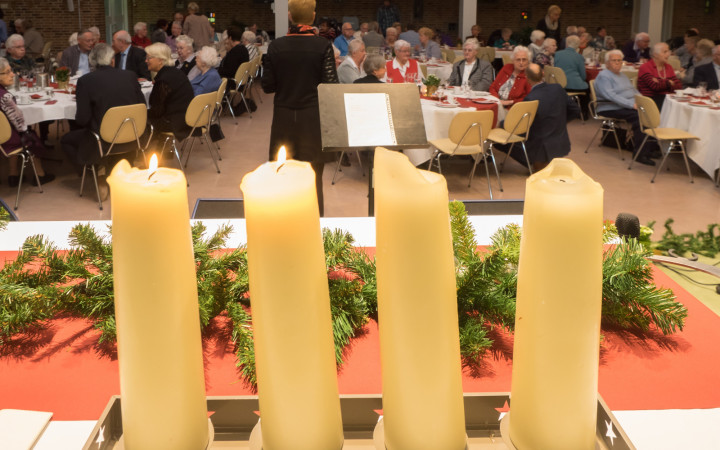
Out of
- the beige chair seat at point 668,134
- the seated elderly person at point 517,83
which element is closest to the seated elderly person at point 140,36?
the seated elderly person at point 517,83

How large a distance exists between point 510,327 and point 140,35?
40.0 feet

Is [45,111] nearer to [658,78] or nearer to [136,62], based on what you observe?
[136,62]

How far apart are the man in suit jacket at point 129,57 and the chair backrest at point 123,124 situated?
299 centimetres

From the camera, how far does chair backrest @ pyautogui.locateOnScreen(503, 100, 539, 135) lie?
5.98m

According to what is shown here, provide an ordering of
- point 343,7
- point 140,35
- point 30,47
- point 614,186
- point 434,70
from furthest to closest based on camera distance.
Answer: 1. point 343,7
2. point 30,47
3. point 140,35
4. point 434,70
5. point 614,186

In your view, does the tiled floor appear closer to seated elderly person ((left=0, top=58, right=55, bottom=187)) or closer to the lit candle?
seated elderly person ((left=0, top=58, right=55, bottom=187))

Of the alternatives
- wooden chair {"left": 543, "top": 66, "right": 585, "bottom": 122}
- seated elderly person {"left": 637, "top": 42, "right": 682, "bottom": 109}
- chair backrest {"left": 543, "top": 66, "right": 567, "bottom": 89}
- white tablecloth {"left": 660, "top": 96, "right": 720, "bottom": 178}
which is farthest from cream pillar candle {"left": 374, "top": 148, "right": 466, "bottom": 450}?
chair backrest {"left": 543, "top": 66, "right": 567, "bottom": 89}

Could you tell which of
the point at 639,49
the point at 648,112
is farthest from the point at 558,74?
the point at 639,49

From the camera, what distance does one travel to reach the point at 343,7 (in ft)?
64.3

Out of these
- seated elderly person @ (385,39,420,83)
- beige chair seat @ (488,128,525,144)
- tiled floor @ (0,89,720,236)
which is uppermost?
seated elderly person @ (385,39,420,83)

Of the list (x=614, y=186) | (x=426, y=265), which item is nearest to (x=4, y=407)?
(x=426, y=265)

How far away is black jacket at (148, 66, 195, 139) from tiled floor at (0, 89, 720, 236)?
508 mm

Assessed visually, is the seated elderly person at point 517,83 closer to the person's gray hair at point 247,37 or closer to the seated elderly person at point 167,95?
the seated elderly person at point 167,95

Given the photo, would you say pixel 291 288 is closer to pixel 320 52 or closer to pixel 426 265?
pixel 426 265
